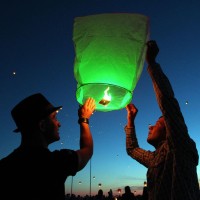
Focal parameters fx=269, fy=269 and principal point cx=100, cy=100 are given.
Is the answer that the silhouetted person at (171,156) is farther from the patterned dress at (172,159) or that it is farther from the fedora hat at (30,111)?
the fedora hat at (30,111)

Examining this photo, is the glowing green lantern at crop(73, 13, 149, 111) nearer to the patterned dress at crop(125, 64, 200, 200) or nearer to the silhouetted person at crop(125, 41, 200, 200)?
the silhouetted person at crop(125, 41, 200, 200)

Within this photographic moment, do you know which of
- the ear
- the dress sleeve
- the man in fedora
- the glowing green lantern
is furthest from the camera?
the glowing green lantern

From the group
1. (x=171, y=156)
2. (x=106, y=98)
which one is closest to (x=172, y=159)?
(x=171, y=156)

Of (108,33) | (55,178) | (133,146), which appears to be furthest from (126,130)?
(55,178)

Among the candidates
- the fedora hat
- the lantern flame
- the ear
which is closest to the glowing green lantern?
the lantern flame

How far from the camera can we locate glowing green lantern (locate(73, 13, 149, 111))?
3180 mm

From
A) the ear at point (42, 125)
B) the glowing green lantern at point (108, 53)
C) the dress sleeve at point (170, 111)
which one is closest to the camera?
the ear at point (42, 125)

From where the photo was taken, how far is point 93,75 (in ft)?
10.4

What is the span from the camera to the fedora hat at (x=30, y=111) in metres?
2.62

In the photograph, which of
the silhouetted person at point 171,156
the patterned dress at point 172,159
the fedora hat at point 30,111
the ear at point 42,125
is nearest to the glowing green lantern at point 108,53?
the silhouetted person at point 171,156

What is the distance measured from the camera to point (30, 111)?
2643 mm

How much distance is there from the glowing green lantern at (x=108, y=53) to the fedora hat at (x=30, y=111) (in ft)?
2.05

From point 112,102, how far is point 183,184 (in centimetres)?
135

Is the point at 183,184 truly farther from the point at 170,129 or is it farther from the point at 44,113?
the point at 44,113
